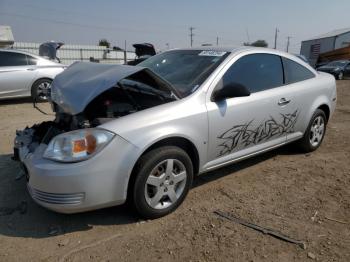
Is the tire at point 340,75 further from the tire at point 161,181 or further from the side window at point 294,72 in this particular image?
the tire at point 161,181

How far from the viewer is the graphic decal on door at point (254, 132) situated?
374 cm

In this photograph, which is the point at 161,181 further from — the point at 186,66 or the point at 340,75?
the point at 340,75

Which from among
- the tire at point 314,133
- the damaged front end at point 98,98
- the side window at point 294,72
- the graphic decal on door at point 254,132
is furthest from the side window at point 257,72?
the tire at point 314,133

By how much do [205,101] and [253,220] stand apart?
3.94ft

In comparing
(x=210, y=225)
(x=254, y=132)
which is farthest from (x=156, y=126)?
(x=254, y=132)

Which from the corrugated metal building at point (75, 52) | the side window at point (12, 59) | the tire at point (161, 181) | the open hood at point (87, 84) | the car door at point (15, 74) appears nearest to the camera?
the tire at point (161, 181)

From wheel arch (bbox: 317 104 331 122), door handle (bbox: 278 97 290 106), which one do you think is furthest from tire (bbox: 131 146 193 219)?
wheel arch (bbox: 317 104 331 122)

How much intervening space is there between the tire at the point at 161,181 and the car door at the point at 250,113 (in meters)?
0.39

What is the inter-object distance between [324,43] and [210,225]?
A: 3933 centimetres

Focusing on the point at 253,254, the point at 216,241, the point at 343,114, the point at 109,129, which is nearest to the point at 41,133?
the point at 109,129

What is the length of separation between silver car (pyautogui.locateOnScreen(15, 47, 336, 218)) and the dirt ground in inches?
10.7

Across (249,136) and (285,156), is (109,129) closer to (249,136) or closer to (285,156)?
(249,136)

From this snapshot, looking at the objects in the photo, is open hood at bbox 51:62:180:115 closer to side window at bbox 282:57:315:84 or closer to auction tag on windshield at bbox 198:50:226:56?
auction tag on windshield at bbox 198:50:226:56

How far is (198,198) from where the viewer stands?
371cm
